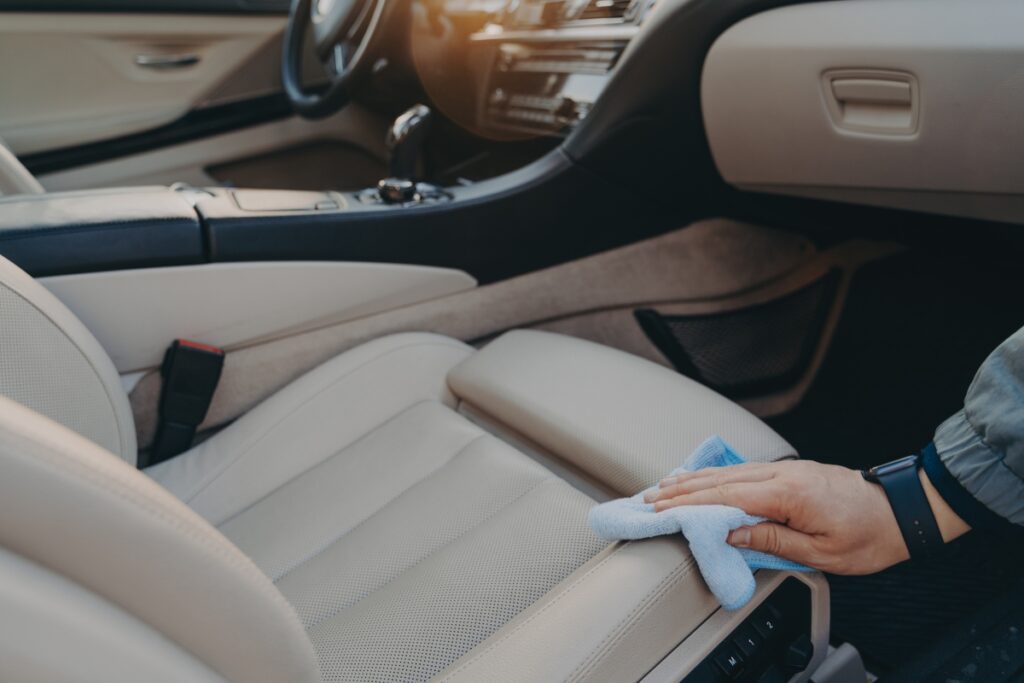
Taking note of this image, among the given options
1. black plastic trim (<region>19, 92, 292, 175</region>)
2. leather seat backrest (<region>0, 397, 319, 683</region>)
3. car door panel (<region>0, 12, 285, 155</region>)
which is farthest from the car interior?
black plastic trim (<region>19, 92, 292, 175</region>)

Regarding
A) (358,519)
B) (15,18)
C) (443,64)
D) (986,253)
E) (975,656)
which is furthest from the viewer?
(15,18)

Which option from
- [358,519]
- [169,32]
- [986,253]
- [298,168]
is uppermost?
[986,253]

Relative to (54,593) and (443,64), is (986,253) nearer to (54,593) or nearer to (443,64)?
(443,64)

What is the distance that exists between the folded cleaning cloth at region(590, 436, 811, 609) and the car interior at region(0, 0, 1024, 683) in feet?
0.07

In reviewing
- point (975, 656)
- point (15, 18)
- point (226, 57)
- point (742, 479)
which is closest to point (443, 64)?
point (226, 57)

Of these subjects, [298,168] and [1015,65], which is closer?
[1015,65]

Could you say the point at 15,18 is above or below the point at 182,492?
above

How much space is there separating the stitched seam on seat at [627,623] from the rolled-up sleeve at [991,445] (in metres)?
0.22

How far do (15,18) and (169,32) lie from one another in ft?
1.04

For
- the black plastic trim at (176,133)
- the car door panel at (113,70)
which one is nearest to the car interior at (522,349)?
the car door panel at (113,70)

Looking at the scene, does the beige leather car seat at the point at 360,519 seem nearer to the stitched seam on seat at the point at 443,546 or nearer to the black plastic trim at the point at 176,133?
the stitched seam on seat at the point at 443,546

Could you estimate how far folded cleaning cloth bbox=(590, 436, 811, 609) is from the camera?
2.18 feet

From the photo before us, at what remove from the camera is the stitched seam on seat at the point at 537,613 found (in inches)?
25.0

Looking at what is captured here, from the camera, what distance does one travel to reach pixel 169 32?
2002 millimetres
